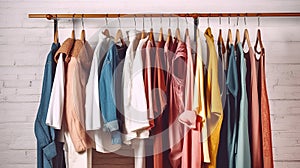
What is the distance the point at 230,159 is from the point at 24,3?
1522mm

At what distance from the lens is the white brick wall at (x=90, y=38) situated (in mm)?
2705

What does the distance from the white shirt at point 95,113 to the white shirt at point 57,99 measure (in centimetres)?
12

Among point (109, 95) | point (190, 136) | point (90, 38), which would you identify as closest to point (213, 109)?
point (190, 136)

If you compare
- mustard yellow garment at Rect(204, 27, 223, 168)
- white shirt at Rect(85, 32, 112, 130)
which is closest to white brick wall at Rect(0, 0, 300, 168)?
white shirt at Rect(85, 32, 112, 130)

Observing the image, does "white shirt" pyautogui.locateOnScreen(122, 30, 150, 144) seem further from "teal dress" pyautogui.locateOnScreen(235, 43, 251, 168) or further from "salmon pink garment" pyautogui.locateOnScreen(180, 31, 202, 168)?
"teal dress" pyautogui.locateOnScreen(235, 43, 251, 168)

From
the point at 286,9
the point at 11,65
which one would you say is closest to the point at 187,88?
the point at 286,9

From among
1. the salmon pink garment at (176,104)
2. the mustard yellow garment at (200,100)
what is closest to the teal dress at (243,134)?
the mustard yellow garment at (200,100)

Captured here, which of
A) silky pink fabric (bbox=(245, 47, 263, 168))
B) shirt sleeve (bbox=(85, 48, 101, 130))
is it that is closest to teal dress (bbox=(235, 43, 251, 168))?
silky pink fabric (bbox=(245, 47, 263, 168))

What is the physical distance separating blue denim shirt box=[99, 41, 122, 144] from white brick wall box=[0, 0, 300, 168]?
18.4 inches

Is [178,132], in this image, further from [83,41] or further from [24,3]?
[24,3]

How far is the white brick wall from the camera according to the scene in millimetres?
2705

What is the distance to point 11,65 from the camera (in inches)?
108

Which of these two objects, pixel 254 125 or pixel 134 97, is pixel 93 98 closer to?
pixel 134 97

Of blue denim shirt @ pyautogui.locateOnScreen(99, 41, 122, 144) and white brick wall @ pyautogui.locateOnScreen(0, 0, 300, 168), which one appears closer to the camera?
blue denim shirt @ pyautogui.locateOnScreen(99, 41, 122, 144)
